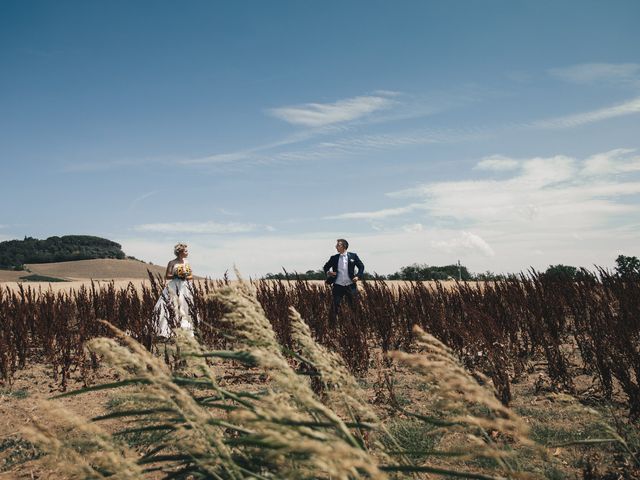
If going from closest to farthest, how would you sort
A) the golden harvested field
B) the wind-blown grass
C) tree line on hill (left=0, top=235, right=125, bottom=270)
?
the wind-blown grass < the golden harvested field < tree line on hill (left=0, top=235, right=125, bottom=270)

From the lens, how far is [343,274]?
951 cm

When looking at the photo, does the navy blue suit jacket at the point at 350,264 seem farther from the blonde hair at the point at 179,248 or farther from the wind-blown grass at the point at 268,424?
the wind-blown grass at the point at 268,424

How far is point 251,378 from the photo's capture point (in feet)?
17.7

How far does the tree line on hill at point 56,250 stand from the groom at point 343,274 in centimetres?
5519

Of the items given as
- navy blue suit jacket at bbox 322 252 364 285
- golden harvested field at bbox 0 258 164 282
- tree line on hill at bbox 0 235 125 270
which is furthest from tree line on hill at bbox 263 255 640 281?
tree line on hill at bbox 0 235 125 270

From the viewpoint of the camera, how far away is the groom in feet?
31.2

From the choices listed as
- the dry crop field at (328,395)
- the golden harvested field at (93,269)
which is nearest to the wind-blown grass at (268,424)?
the dry crop field at (328,395)

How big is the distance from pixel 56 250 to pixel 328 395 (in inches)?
3087

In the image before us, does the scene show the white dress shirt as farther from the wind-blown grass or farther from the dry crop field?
the wind-blown grass

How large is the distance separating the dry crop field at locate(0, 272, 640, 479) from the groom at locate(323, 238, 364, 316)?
0.75 meters

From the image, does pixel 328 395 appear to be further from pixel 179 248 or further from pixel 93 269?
pixel 93 269

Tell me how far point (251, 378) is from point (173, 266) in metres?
3.78

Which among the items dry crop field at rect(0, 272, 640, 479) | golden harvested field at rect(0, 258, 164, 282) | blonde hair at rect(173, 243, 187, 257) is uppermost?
golden harvested field at rect(0, 258, 164, 282)

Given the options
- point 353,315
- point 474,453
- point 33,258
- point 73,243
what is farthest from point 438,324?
point 73,243
